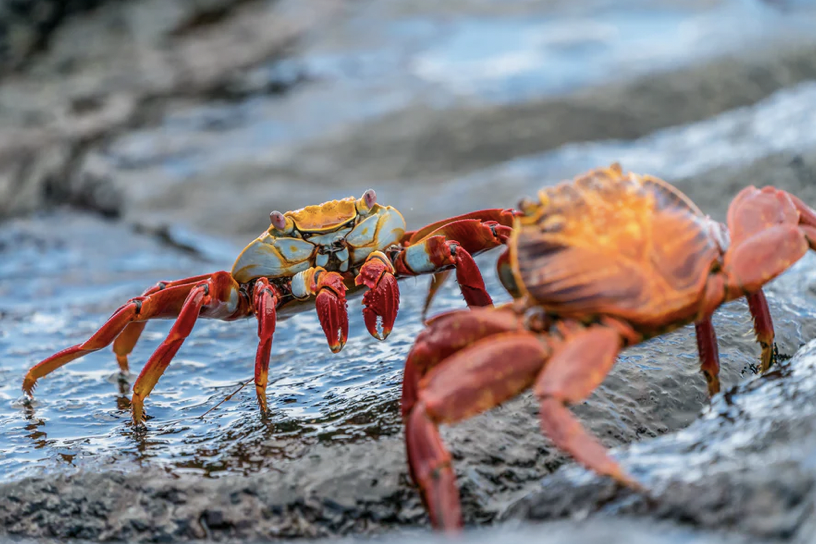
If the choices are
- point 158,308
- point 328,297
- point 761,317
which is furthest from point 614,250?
point 158,308

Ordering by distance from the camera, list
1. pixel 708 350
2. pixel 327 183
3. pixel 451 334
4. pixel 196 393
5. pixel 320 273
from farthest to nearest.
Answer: pixel 327 183, pixel 196 393, pixel 320 273, pixel 708 350, pixel 451 334

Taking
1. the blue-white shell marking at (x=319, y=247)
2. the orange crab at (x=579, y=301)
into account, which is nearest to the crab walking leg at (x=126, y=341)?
the blue-white shell marking at (x=319, y=247)

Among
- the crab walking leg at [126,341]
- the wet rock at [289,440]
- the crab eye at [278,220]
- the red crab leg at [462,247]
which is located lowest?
the wet rock at [289,440]

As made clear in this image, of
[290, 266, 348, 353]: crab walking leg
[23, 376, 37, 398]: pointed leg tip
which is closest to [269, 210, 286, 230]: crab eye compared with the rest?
[290, 266, 348, 353]: crab walking leg

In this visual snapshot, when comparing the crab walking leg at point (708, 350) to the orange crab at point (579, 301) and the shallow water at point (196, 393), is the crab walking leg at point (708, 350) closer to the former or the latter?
the orange crab at point (579, 301)

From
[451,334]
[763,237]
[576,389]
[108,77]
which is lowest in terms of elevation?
[576,389]

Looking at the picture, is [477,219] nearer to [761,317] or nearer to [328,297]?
[328,297]

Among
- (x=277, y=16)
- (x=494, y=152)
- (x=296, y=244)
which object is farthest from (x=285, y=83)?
(x=296, y=244)
